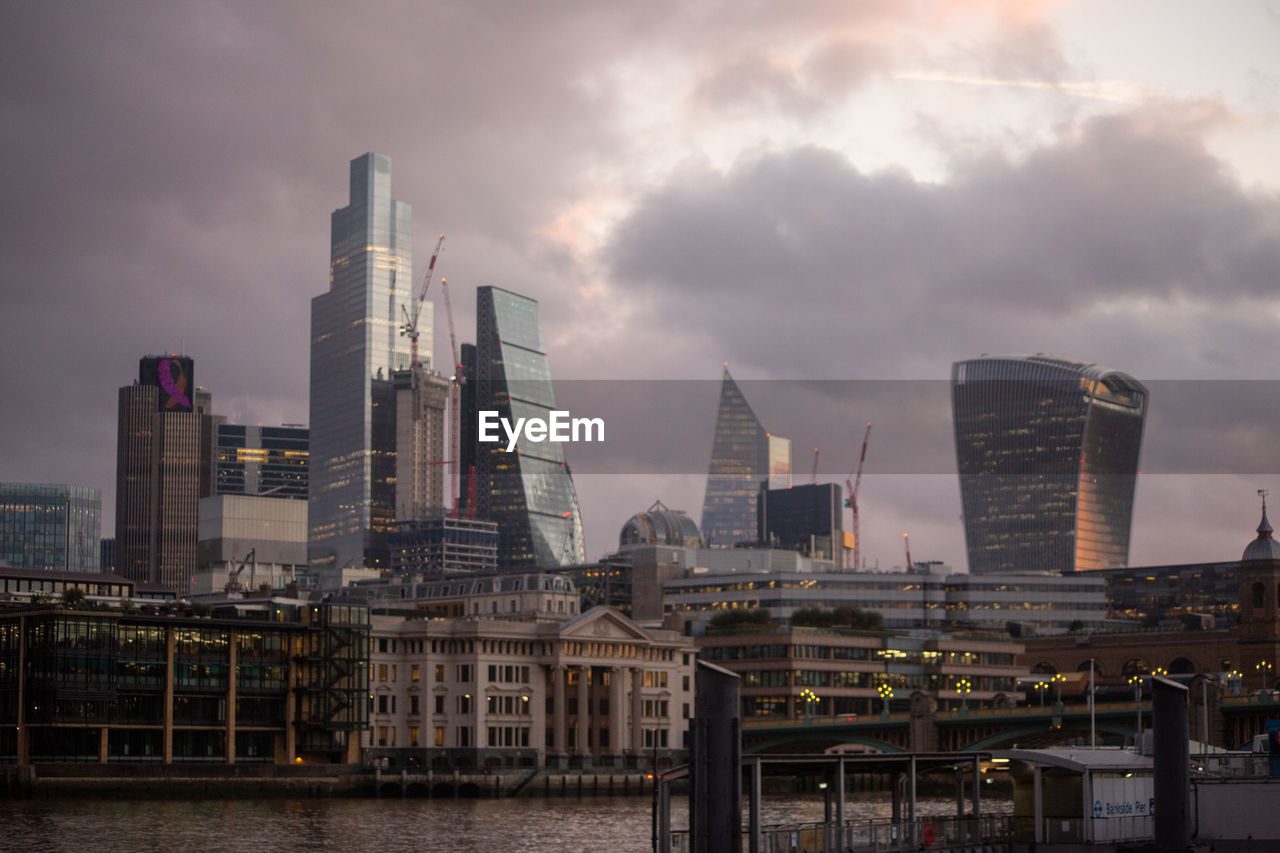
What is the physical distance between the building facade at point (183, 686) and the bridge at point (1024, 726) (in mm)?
43204

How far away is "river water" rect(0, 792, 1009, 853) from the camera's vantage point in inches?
4333

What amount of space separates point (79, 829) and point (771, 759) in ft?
201

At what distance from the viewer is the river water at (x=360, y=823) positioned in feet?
361

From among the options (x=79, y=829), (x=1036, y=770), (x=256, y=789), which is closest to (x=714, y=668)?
(x=1036, y=770)

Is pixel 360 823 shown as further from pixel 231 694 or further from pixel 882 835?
pixel 882 835

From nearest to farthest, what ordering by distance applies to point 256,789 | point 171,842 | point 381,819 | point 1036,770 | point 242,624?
point 1036,770 → point 171,842 → point 381,819 → point 256,789 → point 242,624

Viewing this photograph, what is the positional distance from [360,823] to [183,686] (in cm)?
5198

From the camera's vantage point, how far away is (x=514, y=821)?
13450 cm

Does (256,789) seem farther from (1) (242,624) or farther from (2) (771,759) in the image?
(2) (771,759)

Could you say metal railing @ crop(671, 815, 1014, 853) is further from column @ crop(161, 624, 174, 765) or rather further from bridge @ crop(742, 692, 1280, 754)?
column @ crop(161, 624, 174, 765)

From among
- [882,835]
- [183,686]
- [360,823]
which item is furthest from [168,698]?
[882,835]

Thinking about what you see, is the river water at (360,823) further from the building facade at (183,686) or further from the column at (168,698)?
the column at (168,698)

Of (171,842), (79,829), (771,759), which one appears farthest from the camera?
(79,829)

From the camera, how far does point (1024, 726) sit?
180 m
